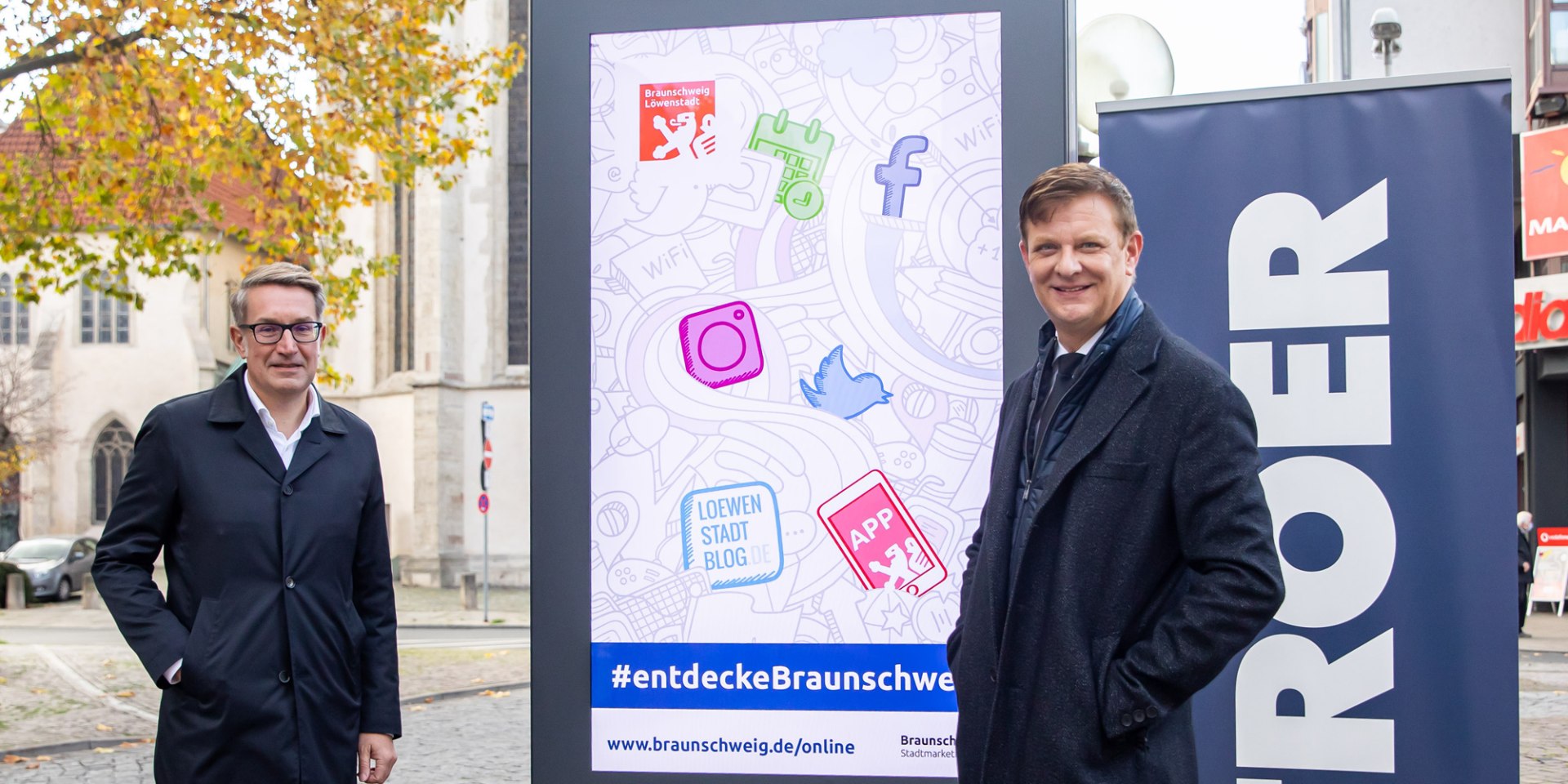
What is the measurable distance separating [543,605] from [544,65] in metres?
1.40

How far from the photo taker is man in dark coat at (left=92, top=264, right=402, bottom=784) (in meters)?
3.03

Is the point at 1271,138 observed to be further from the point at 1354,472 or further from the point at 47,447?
the point at 47,447

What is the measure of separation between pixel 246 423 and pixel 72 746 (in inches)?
268

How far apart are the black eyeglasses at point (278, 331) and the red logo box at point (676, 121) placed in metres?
0.97

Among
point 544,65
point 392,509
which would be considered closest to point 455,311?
point 392,509

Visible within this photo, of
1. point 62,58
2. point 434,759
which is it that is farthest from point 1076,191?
point 62,58

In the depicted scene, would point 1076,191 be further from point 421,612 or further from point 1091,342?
point 421,612

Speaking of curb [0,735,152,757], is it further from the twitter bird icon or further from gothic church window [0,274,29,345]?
gothic church window [0,274,29,345]

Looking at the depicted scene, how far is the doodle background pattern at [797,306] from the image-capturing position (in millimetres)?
3539

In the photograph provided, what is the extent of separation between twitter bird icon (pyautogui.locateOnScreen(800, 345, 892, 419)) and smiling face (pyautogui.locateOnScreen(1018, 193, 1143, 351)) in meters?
1.03

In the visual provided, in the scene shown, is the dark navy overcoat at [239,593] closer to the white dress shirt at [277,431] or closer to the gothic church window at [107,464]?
the white dress shirt at [277,431]

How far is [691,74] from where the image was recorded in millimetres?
3695

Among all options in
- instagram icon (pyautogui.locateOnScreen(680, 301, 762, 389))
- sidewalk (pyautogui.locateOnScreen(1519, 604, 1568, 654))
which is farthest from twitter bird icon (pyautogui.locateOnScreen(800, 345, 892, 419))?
sidewalk (pyautogui.locateOnScreen(1519, 604, 1568, 654))

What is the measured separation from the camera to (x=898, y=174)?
359cm
